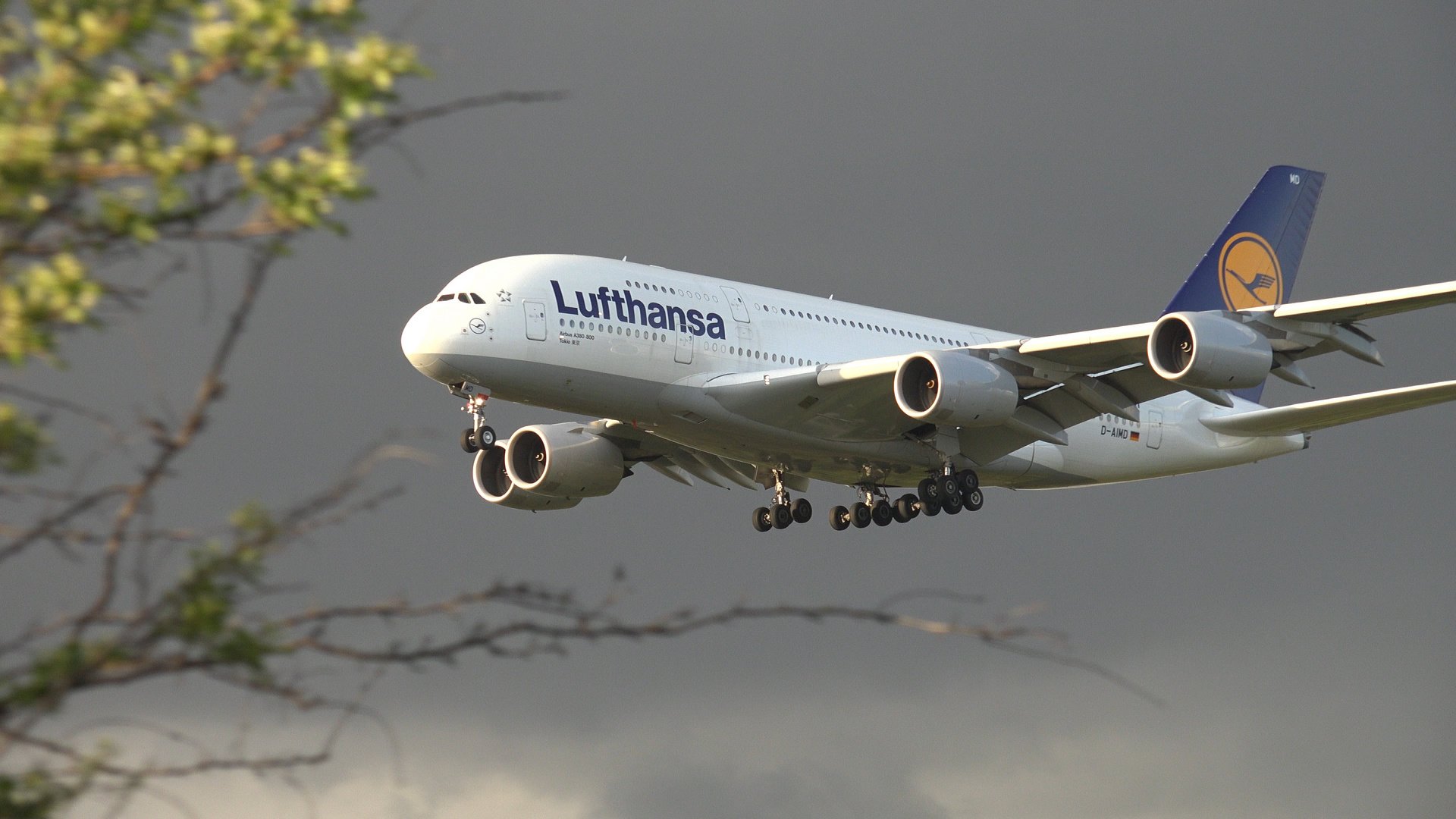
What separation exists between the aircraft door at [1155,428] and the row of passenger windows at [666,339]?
35.2 ft

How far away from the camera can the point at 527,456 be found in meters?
40.7

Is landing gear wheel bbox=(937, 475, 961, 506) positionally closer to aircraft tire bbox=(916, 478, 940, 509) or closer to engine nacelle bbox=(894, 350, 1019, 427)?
aircraft tire bbox=(916, 478, 940, 509)

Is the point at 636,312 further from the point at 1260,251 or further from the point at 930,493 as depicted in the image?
the point at 1260,251

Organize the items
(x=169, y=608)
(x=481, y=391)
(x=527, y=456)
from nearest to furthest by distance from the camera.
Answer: (x=169, y=608) < (x=481, y=391) < (x=527, y=456)

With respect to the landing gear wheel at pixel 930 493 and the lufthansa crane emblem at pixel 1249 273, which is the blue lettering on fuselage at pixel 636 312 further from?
the lufthansa crane emblem at pixel 1249 273

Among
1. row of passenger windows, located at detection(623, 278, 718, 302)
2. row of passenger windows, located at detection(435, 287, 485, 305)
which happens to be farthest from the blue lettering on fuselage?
row of passenger windows, located at detection(435, 287, 485, 305)

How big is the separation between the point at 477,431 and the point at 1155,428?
60.0 feet

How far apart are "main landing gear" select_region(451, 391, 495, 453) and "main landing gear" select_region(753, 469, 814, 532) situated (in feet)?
29.7

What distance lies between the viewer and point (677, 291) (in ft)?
112

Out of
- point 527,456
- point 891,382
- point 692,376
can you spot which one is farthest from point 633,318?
point 527,456

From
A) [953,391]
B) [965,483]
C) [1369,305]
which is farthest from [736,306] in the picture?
[1369,305]

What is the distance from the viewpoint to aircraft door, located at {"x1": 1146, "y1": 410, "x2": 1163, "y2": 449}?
42.2m

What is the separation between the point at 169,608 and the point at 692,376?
26.3 m

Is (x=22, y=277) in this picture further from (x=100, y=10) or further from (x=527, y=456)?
(x=527, y=456)
